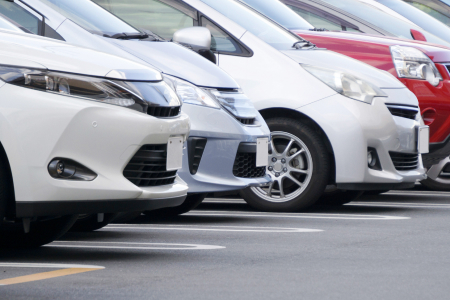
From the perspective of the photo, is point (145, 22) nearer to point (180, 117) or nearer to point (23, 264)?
point (180, 117)

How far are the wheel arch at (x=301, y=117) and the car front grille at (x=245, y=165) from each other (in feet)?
2.88

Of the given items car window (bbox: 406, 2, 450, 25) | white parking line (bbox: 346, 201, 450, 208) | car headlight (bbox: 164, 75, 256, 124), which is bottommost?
white parking line (bbox: 346, 201, 450, 208)

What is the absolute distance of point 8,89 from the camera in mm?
4625

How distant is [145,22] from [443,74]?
2878 millimetres

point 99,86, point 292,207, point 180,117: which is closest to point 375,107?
point 292,207

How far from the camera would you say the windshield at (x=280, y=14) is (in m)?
9.80

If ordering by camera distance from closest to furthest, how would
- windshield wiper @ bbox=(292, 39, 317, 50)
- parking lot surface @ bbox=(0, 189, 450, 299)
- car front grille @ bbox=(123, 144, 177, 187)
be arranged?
parking lot surface @ bbox=(0, 189, 450, 299) → car front grille @ bbox=(123, 144, 177, 187) → windshield wiper @ bbox=(292, 39, 317, 50)

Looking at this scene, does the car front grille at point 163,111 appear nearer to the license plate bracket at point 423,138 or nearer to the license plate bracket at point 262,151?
the license plate bracket at point 262,151

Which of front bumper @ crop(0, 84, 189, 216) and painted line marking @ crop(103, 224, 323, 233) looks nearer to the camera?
front bumper @ crop(0, 84, 189, 216)

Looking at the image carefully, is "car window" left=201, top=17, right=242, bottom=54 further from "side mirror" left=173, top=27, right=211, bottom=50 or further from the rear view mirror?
the rear view mirror

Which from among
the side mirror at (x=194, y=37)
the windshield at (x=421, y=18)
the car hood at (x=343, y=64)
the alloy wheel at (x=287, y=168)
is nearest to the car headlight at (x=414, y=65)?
the car hood at (x=343, y=64)

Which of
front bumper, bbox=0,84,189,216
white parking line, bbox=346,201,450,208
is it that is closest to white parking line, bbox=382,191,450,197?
white parking line, bbox=346,201,450,208

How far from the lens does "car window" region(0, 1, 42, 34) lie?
6.60 metres

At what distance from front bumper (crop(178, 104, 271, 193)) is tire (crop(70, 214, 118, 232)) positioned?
2.18 feet
